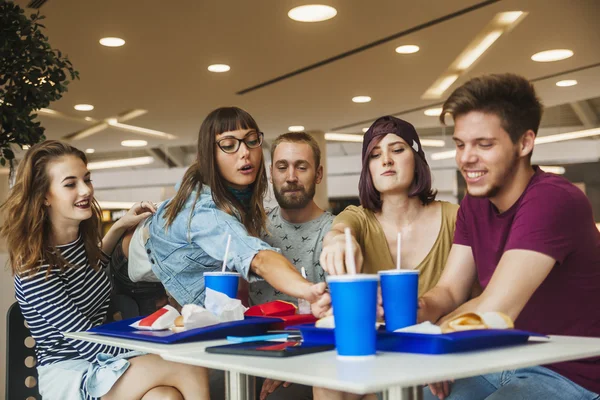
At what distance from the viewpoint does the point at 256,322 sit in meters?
1.72

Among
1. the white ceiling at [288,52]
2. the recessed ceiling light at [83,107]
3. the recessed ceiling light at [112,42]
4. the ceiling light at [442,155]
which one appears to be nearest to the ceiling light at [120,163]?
the white ceiling at [288,52]

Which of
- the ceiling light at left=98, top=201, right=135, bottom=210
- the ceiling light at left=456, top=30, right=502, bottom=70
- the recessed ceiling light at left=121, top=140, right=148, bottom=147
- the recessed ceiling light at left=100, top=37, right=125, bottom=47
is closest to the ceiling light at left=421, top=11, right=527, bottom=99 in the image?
the ceiling light at left=456, top=30, right=502, bottom=70

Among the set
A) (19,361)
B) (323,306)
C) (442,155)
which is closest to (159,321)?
(323,306)

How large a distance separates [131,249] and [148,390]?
0.69 metres

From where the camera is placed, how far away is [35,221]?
254cm

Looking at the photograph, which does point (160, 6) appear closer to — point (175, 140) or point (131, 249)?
point (131, 249)

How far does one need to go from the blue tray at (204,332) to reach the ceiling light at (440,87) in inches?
202

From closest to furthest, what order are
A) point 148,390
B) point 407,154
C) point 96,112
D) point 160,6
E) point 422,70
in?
point 148,390 < point 407,154 < point 160,6 < point 422,70 < point 96,112

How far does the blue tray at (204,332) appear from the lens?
5.25 feet

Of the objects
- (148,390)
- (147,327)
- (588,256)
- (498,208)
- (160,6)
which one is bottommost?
(148,390)

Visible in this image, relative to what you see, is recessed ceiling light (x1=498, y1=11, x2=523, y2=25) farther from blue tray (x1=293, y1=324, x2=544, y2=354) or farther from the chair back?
blue tray (x1=293, y1=324, x2=544, y2=354)

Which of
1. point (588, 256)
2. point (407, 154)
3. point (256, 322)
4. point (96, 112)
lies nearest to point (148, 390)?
point (256, 322)

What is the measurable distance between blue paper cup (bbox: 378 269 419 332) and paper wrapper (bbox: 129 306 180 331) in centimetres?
61

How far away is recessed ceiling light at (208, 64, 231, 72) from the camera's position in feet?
19.4
